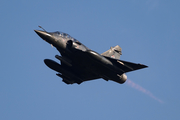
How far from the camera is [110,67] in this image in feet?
101

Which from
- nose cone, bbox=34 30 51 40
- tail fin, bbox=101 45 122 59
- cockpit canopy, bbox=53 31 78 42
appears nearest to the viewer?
nose cone, bbox=34 30 51 40

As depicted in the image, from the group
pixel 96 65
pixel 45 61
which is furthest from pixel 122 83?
pixel 45 61

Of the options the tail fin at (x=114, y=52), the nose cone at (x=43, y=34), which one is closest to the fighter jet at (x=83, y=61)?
the nose cone at (x=43, y=34)

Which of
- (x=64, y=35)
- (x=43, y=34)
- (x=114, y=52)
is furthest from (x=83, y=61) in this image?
(x=114, y=52)

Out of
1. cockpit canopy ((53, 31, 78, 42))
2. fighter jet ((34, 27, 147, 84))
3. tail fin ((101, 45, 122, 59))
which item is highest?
tail fin ((101, 45, 122, 59))

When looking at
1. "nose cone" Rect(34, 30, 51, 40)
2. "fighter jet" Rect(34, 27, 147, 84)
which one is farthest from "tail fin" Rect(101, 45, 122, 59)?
"nose cone" Rect(34, 30, 51, 40)

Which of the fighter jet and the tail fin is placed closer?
the fighter jet

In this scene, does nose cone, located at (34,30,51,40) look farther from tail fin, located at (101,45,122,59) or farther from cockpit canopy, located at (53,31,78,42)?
tail fin, located at (101,45,122,59)

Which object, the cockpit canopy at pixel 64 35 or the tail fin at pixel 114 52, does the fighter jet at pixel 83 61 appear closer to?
the cockpit canopy at pixel 64 35

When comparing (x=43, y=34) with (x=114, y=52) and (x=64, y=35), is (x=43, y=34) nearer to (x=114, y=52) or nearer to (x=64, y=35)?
(x=64, y=35)

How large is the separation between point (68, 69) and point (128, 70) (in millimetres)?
8617

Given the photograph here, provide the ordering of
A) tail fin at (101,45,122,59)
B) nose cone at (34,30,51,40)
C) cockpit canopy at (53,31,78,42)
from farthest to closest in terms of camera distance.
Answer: tail fin at (101,45,122,59), cockpit canopy at (53,31,78,42), nose cone at (34,30,51,40)

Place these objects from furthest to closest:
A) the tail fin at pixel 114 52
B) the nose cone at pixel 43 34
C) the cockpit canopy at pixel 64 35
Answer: the tail fin at pixel 114 52 < the cockpit canopy at pixel 64 35 < the nose cone at pixel 43 34

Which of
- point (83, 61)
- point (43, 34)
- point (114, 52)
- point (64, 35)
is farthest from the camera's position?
point (114, 52)
